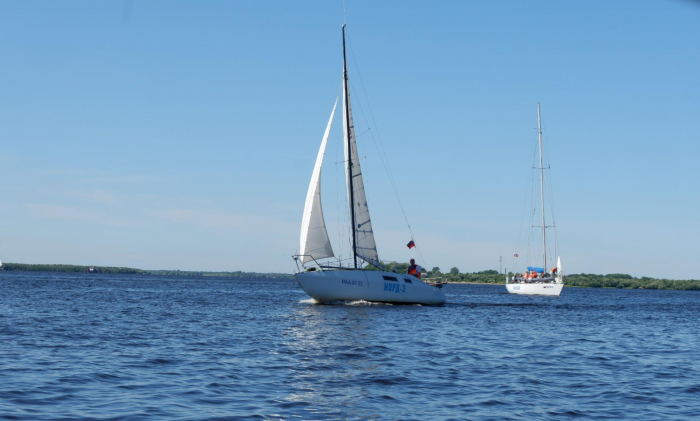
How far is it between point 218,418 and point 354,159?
111 ft

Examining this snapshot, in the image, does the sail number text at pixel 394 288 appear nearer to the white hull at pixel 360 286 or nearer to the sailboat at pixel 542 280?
the white hull at pixel 360 286

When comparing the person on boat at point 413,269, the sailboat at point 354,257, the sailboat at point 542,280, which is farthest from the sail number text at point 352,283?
the sailboat at point 542,280

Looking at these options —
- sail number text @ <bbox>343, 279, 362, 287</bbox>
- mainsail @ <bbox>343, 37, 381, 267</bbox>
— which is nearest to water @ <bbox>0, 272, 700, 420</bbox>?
sail number text @ <bbox>343, 279, 362, 287</bbox>

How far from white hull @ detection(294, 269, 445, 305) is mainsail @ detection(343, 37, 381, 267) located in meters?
2.15

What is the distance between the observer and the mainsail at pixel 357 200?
4475cm

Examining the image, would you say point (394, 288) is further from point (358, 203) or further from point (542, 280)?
point (542, 280)

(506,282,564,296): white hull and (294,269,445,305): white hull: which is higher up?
(294,269,445,305): white hull

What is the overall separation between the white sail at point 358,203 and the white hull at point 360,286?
2.14m

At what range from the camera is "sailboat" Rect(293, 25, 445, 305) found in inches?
1639

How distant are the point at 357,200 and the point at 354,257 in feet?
13.1

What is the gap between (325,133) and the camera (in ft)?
144

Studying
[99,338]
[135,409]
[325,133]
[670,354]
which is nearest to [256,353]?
[99,338]

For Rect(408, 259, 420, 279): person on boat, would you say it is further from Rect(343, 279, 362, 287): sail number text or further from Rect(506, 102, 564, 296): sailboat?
Rect(506, 102, 564, 296): sailboat

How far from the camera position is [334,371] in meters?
18.0
